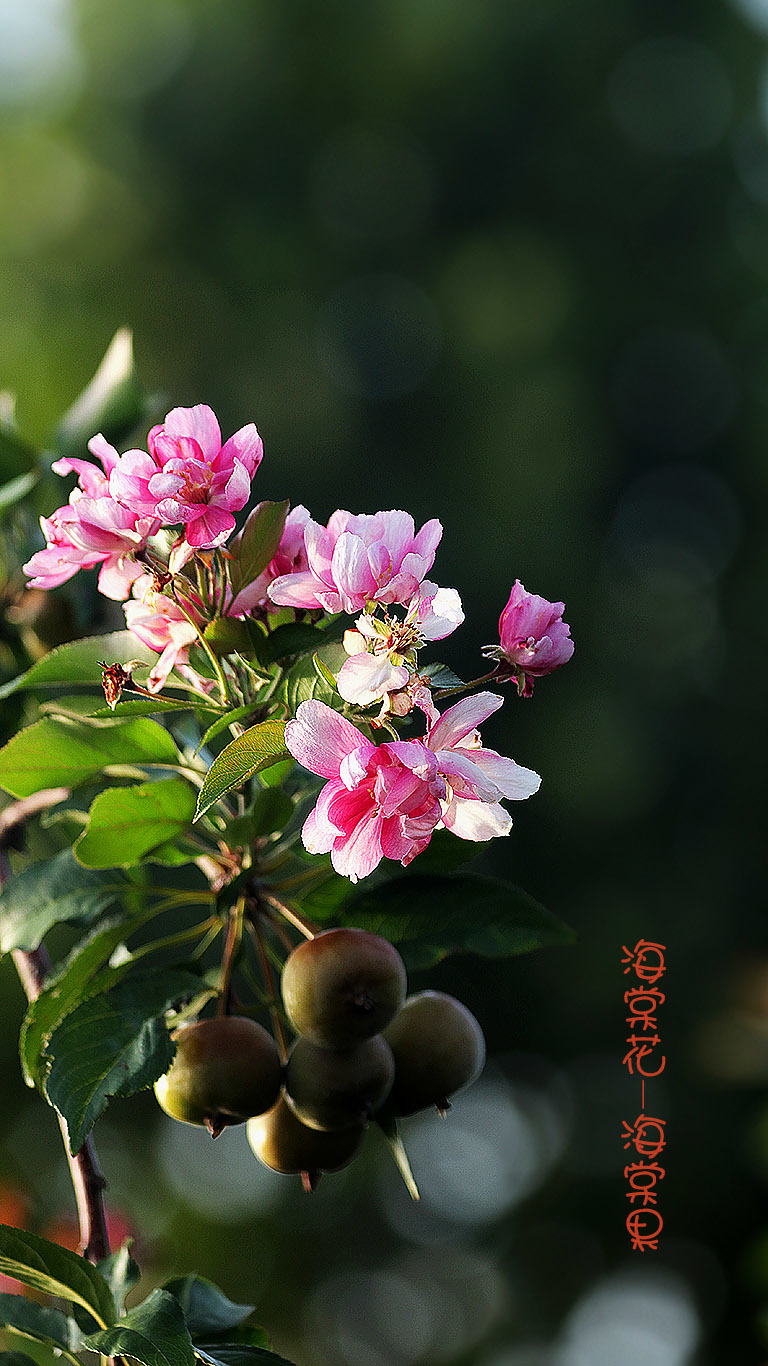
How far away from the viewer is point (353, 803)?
50 cm

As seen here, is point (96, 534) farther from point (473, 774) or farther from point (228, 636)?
point (473, 774)

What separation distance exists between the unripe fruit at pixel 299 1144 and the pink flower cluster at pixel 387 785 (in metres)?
0.29

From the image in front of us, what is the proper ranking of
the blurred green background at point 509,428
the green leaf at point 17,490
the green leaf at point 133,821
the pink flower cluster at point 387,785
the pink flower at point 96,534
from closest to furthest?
the pink flower cluster at point 387,785, the pink flower at point 96,534, the green leaf at point 133,821, the green leaf at point 17,490, the blurred green background at point 509,428

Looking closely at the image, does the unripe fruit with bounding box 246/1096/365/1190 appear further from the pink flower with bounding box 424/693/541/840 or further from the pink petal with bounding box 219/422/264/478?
the pink petal with bounding box 219/422/264/478

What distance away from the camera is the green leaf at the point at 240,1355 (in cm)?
66

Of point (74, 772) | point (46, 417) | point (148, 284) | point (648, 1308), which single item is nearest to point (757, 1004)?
point (74, 772)

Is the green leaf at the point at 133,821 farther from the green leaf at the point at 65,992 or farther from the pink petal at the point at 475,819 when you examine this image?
the pink petal at the point at 475,819

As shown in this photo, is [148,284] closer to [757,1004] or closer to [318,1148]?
[757,1004]

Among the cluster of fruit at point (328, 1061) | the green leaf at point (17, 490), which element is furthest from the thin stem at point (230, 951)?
the green leaf at point (17, 490)

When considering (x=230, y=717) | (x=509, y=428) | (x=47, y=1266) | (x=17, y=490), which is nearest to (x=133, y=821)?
(x=230, y=717)

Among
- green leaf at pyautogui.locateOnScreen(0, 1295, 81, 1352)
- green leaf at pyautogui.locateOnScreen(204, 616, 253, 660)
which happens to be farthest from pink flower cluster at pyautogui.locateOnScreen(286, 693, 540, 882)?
green leaf at pyautogui.locateOnScreen(0, 1295, 81, 1352)

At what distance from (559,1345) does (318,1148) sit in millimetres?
4921

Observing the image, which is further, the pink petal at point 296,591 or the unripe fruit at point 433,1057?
the unripe fruit at point 433,1057

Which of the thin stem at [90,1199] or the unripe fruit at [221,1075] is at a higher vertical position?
the unripe fruit at [221,1075]
